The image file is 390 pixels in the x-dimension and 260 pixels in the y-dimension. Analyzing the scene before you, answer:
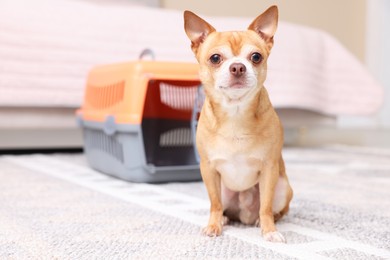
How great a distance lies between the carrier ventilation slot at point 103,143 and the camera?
1574 millimetres

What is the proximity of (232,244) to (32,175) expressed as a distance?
93 centimetres

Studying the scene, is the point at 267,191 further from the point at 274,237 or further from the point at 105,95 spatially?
the point at 105,95

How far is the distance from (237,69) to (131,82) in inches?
28.0

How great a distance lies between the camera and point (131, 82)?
4.83 ft

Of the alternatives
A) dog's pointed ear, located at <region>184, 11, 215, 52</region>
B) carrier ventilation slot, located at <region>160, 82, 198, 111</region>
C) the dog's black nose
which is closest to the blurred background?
carrier ventilation slot, located at <region>160, 82, 198, 111</region>

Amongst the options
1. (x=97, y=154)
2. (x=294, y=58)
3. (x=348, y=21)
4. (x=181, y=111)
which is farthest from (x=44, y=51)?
(x=348, y=21)

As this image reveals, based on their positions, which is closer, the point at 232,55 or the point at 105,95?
the point at 232,55

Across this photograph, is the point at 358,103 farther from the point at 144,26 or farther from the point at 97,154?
the point at 97,154

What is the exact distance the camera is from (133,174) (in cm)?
151

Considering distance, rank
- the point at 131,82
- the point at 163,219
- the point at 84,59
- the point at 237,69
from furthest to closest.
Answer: the point at 84,59 < the point at 131,82 < the point at 163,219 < the point at 237,69

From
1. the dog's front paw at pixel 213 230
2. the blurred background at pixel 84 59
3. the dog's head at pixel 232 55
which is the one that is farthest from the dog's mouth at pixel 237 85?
the blurred background at pixel 84 59

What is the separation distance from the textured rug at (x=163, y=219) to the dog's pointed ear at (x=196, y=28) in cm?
34

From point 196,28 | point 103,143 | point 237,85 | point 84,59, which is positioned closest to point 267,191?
point 237,85

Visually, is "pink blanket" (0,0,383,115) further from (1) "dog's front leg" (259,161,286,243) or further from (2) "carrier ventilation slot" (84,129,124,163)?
(1) "dog's front leg" (259,161,286,243)
